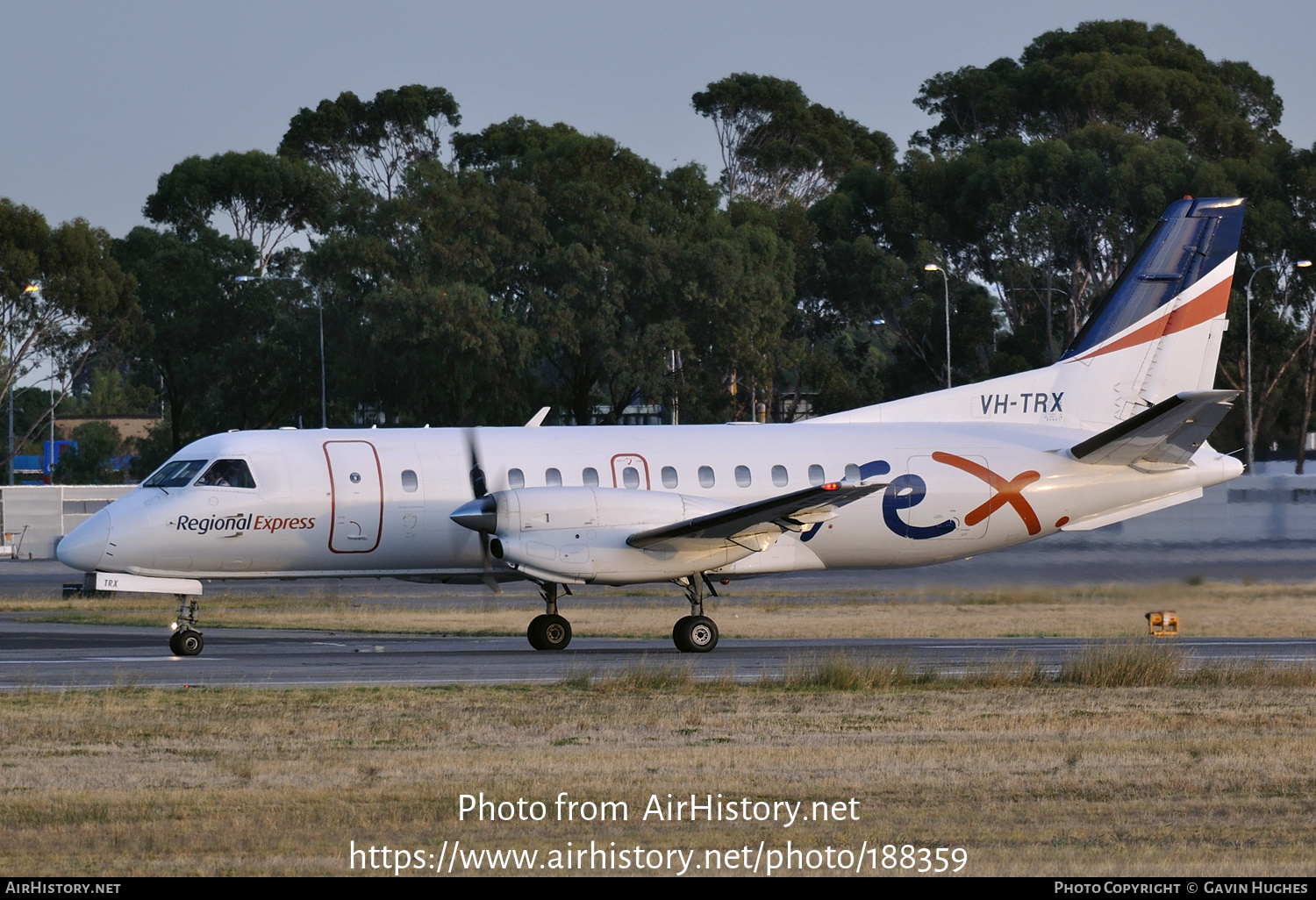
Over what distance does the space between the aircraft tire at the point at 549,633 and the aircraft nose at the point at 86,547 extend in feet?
20.9

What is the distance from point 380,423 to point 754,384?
1759 centimetres

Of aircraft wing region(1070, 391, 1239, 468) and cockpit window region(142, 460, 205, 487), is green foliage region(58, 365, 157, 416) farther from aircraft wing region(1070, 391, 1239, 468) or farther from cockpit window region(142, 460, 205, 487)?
aircraft wing region(1070, 391, 1239, 468)

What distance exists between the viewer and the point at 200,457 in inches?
931

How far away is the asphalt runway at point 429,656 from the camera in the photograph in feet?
64.7

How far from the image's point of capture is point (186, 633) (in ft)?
75.7

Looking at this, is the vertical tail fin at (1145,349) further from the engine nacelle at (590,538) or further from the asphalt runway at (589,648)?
the engine nacelle at (590,538)

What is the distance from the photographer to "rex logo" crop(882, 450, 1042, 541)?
24859 millimetres

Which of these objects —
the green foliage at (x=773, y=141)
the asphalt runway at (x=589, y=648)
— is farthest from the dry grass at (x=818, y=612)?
the green foliage at (x=773, y=141)

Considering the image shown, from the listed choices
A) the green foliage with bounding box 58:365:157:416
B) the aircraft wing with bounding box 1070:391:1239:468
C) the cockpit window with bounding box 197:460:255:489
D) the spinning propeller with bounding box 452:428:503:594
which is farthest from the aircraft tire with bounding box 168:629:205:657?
the green foliage with bounding box 58:365:157:416

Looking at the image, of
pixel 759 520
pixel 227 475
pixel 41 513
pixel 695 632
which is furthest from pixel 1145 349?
pixel 41 513

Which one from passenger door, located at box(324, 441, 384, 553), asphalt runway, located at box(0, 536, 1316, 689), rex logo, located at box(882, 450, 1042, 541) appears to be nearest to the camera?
asphalt runway, located at box(0, 536, 1316, 689)

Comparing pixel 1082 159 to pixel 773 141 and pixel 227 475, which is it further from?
pixel 227 475

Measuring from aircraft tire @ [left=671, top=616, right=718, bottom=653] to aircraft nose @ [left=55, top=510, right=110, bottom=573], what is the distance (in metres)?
8.42

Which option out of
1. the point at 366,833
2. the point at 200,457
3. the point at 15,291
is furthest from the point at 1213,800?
the point at 15,291
